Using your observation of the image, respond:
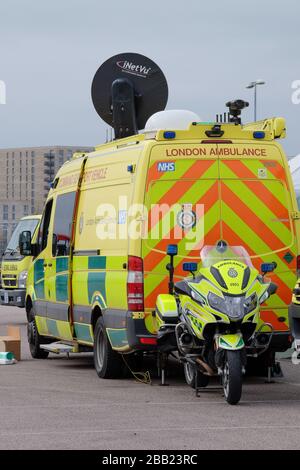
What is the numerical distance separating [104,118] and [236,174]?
8.22 meters

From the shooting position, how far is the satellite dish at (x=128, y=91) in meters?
21.6

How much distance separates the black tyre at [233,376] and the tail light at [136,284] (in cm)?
186

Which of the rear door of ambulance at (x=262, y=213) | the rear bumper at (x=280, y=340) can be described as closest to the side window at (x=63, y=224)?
the rear door of ambulance at (x=262, y=213)

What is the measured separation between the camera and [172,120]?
15.4 m

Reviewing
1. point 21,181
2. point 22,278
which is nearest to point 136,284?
point 22,278

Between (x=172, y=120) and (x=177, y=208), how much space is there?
1.84 meters

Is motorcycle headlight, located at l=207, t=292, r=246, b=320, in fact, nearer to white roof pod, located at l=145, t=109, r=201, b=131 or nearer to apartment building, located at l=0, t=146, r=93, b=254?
white roof pod, located at l=145, t=109, r=201, b=131

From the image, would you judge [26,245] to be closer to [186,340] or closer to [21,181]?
[186,340]

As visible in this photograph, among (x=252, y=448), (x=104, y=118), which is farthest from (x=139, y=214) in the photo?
(x=104, y=118)

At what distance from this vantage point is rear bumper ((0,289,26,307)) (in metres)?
28.6

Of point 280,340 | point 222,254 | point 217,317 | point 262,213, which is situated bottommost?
point 280,340

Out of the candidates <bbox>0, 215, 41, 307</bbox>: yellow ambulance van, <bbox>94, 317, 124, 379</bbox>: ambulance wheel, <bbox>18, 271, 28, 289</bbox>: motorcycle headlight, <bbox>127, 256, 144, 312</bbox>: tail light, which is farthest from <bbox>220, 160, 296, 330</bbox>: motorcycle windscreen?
<bbox>18, 271, 28, 289</bbox>: motorcycle headlight

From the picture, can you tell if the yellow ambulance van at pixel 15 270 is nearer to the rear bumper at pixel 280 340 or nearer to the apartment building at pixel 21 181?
the rear bumper at pixel 280 340
